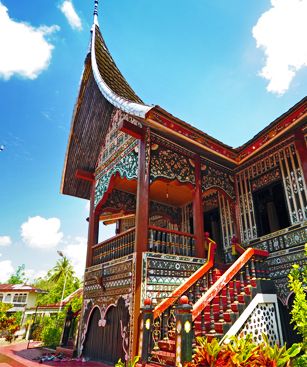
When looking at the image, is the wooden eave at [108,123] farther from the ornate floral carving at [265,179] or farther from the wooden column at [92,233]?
the wooden column at [92,233]

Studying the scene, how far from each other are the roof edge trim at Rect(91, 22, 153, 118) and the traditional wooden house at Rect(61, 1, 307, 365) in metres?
0.03

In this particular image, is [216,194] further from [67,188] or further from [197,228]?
[67,188]

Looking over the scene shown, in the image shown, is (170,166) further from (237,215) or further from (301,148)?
(301,148)

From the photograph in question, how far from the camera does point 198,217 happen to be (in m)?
7.02

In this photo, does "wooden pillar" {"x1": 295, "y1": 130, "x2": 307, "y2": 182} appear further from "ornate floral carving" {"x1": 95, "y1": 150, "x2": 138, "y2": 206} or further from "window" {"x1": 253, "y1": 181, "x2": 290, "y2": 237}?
"ornate floral carving" {"x1": 95, "y1": 150, "x2": 138, "y2": 206}

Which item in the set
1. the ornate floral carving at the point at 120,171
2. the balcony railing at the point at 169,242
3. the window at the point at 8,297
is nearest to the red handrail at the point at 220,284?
the balcony railing at the point at 169,242

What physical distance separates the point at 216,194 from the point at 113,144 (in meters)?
3.67

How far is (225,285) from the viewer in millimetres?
5059

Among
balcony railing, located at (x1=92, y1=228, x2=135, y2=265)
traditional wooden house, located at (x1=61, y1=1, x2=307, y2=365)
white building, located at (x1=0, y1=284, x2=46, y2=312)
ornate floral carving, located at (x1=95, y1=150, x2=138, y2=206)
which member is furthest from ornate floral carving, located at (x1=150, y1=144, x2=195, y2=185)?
white building, located at (x1=0, y1=284, x2=46, y2=312)

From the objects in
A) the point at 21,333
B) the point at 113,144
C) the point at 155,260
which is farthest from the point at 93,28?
the point at 21,333

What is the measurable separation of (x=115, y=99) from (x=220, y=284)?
473 centimetres

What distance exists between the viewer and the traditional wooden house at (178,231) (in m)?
4.95

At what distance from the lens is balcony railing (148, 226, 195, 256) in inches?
241

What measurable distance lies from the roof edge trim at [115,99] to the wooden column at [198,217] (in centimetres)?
235
